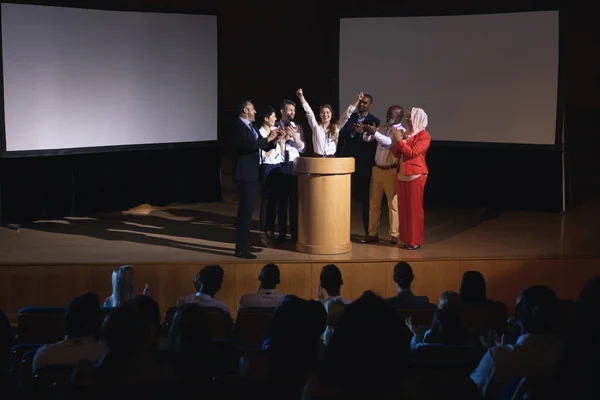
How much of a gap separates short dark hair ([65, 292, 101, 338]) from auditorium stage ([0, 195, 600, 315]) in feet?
8.48

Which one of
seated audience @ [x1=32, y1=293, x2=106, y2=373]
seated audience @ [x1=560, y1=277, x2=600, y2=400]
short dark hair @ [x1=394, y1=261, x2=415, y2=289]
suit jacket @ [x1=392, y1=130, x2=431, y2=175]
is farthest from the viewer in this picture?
suit jacket @ [x1=392, y1=130, x2=431, y2=175]

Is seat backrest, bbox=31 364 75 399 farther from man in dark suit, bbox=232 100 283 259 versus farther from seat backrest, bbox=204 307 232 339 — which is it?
man in dark suit, bbox=232 100 283 259

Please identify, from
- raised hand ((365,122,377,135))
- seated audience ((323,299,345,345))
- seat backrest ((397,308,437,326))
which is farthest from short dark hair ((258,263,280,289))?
raised hand ((365,122,377,135))

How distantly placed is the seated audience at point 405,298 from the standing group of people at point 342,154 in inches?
74.8

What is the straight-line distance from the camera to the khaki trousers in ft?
21.9

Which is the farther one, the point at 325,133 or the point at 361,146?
the point at 361,146

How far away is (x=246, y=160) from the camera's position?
607 cm

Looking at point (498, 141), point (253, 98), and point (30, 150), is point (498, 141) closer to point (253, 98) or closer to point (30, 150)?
point (253, 98)

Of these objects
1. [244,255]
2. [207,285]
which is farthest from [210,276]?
[244,255]

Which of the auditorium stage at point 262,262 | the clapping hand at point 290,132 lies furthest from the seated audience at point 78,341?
the clapping hand at point 290,132

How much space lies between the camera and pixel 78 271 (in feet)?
19.1

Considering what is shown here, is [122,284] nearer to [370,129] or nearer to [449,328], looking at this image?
[449,328]

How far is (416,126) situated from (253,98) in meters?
3.73

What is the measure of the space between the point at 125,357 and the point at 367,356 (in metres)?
0.97
